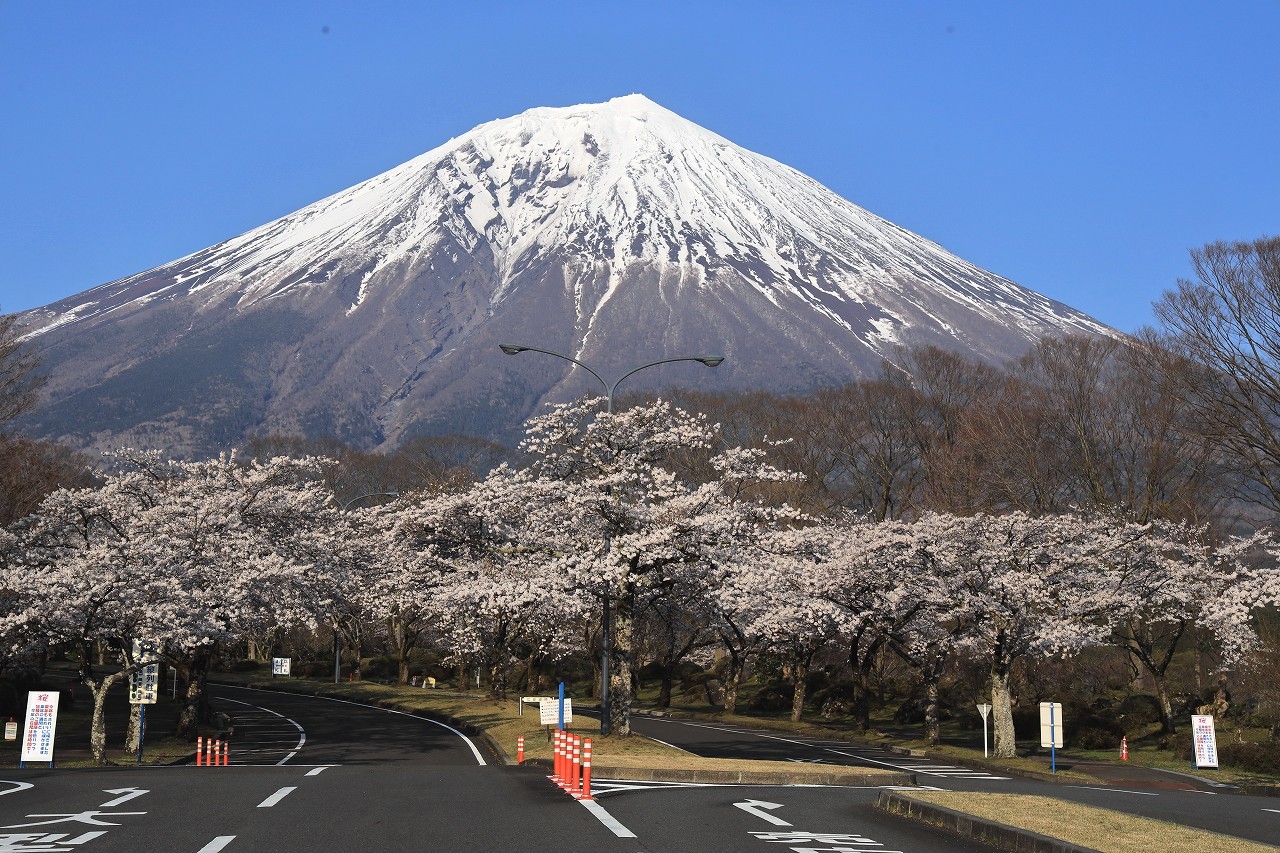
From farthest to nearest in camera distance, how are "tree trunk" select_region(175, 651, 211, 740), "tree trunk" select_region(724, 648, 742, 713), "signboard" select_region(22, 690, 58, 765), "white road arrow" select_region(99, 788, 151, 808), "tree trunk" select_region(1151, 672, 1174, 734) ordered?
1. "tree trunk" select_region(724, 648, 742, 713)
2. "tree trunk" select_region(1151, 672, 1174, 734)
3. "tree trunk" select_region(175, 651, 211, 740)
4. "signboard" select_region(22, 690, 58, 765)
5. "white road arrow" select_region(99, 788, 151, 808)

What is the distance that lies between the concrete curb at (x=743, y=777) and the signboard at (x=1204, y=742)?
11.4m

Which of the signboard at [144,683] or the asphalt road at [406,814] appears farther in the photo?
the signboard at [144,683]

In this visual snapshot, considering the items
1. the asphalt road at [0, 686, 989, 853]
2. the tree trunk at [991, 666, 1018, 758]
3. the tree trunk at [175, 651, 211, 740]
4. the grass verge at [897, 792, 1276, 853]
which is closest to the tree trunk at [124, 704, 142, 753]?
the tree trunk at [175, 651, 211, 740]

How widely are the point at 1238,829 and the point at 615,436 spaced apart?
1876cm

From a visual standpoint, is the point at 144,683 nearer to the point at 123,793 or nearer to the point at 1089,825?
the point at 123,793

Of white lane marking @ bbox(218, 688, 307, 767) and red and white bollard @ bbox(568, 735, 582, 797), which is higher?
red and white bollard @ bbox(568, 735, 582, 797)

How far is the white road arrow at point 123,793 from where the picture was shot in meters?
16.8

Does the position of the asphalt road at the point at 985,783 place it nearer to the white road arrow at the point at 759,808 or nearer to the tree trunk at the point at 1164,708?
the white road arrow at the point at 759,808

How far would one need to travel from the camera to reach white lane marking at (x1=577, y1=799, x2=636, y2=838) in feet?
45.7

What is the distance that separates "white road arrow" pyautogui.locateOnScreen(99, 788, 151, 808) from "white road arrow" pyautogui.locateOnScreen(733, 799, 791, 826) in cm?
855

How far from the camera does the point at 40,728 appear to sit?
26.2 meters

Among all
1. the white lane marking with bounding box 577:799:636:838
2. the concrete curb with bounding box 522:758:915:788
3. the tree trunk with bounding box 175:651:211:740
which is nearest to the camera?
the white lane marking with bounding box 577:799:636:838

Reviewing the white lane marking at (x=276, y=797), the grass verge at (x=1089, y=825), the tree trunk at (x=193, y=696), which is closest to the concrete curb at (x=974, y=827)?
the grass verge at (x=1089, y=825)

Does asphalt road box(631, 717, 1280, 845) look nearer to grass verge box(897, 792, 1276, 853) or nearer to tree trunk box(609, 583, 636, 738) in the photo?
grass verge box(897, 792, 1276, 853)
